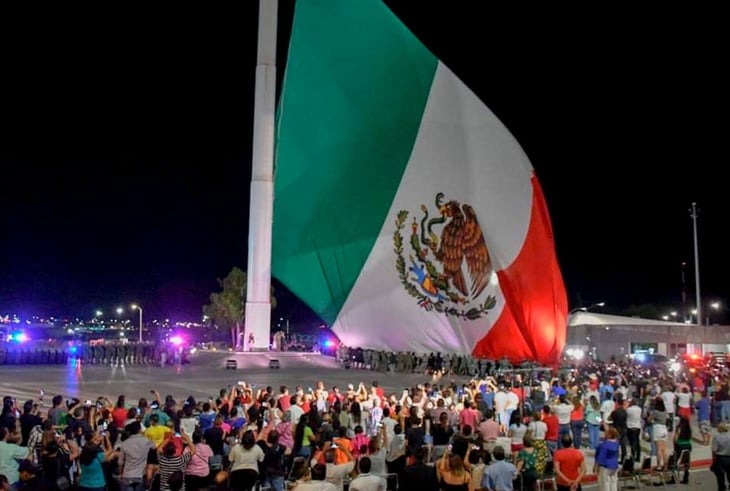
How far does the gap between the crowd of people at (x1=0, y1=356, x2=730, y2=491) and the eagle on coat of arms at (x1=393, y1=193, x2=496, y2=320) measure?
4201 millimetres

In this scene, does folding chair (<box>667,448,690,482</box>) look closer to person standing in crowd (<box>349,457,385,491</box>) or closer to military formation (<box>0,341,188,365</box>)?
person standing in crowd (<box>349,457,385,491</box>)

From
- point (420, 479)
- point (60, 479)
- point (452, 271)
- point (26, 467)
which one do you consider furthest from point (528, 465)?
point (452, 271)

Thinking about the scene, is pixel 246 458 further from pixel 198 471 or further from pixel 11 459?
pixel 11 459

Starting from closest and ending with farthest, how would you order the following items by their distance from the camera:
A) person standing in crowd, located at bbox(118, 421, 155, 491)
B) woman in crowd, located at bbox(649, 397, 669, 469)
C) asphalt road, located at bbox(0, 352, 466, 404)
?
person standing in crowd, located at bbox(118, 421, 155, 491), woman in crowd, located at bbox(649, 397, 669, 469), asphalt road, located at bbox(0, 352, 466, 404)

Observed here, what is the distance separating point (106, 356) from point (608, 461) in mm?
25191

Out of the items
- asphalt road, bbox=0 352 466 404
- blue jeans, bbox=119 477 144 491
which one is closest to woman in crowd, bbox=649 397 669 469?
blue jeans, bbox=119 477 144 491

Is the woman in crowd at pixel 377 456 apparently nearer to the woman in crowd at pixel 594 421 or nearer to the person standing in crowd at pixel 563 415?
the person standing in crowd at pixel 563 415

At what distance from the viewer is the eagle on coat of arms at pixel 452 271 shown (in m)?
19.1

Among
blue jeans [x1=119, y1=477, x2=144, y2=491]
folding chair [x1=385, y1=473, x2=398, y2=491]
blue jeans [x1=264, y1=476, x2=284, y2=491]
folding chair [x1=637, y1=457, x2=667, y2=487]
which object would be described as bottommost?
folding chair [x1=637, y1=457, x2=667, y2=487]

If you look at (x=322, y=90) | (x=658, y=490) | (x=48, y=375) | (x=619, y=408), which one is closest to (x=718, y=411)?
(x=619, y=408)

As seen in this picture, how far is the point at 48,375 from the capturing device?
24719 millimetres

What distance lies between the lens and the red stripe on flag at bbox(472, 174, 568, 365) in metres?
18.7

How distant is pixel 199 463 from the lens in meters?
7.78

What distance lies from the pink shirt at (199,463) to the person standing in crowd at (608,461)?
4.67m
